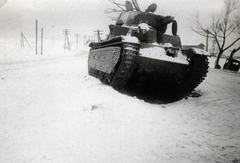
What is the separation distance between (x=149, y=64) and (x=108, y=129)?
229 centimetres

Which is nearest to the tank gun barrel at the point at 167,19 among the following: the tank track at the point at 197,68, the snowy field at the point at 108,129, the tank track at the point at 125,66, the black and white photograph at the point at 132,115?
→ the black and white photograph at the point at 132,115

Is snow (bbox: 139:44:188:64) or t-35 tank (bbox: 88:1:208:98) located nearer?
t-35 tank (bbox: 88:1:208:98)

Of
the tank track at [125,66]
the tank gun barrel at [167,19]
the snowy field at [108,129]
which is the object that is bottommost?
the snowy field at [108,129]

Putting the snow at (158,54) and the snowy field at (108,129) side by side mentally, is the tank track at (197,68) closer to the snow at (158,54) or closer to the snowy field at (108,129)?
the snow at (158,54)

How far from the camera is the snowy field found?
252 centimetres

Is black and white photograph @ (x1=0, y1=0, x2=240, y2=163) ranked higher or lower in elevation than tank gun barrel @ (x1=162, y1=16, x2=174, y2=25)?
lower

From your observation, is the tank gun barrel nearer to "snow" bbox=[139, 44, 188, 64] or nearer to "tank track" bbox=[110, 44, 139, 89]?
"snow" bbox=[139, 44, 188, 64]

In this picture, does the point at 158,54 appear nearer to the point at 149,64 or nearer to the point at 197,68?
the point at 149,64

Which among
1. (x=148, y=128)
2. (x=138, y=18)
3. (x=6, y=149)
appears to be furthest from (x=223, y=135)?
(x=138, y=18)

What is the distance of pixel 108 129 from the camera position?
3.29 meters

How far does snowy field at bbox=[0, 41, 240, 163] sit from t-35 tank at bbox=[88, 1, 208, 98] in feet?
2.28

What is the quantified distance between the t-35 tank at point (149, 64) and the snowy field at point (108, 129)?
0.69m

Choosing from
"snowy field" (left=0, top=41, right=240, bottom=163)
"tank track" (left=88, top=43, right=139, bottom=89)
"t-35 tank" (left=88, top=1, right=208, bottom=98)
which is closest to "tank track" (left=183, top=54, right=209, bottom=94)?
"t-35 tank" (left=88, top=1, right=208, bottom=98)

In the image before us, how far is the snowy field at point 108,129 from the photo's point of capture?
8.28ft
